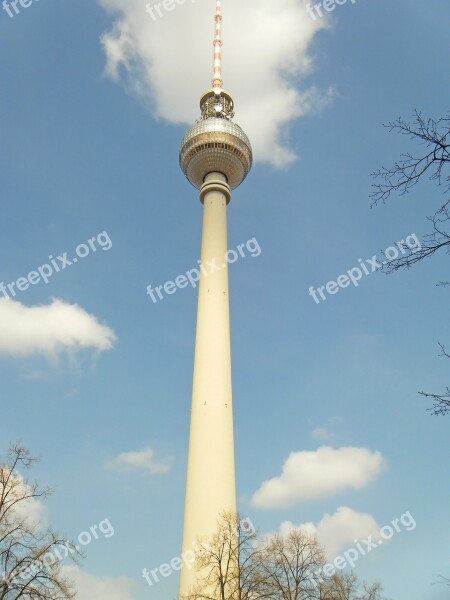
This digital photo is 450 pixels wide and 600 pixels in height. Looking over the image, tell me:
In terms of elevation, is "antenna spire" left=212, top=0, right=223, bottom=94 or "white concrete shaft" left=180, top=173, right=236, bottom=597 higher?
"antenna spire" left=212, top=0, right=223, bottom=94

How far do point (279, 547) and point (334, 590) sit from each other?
28.9 ft

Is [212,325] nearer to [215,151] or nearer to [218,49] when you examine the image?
[215,151]

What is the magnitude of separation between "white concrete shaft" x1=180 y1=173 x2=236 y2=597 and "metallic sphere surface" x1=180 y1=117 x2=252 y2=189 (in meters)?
10.6

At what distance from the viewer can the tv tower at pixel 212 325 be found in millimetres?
59969

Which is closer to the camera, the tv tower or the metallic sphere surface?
the tv tower

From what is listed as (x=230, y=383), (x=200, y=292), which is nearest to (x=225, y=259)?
(x=200, y=292)

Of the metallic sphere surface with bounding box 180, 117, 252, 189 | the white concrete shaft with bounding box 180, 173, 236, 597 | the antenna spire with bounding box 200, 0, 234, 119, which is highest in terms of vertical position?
the antenna spire with bounding box 200, 0, 234, 119

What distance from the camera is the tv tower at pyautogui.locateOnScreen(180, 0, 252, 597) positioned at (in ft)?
197

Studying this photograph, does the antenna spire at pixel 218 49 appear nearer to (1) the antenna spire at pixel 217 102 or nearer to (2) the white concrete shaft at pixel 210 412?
(1) the antenna spire at pixel 217 102

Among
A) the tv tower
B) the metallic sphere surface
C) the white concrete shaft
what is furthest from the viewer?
the metallic sphere surface

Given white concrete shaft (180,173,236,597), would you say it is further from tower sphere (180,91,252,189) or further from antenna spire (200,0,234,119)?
antenna spire (200,0,234,119)

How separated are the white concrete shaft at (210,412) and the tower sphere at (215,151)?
10684 mm

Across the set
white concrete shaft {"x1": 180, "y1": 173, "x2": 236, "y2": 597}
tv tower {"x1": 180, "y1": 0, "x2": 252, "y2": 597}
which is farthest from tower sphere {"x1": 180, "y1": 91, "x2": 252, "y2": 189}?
white concrete shaft {"x1": 180, "y1": 173, "x2": 236, "y2": 597}

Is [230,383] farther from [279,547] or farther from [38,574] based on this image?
[38,574]
